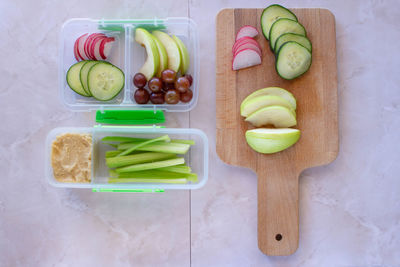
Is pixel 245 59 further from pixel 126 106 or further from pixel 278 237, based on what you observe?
pixel 278 237

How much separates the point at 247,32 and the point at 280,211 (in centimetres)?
69

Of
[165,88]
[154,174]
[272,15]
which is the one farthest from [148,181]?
[272,15]

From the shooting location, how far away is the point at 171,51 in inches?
53.9

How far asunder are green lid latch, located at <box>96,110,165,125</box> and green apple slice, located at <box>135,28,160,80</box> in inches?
5.5

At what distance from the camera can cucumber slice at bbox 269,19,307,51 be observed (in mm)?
1316

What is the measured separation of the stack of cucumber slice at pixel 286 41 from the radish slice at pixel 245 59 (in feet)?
0.24

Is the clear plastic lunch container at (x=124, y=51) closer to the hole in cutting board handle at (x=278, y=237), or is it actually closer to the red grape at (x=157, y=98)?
the red grape at (x=157, y=98)

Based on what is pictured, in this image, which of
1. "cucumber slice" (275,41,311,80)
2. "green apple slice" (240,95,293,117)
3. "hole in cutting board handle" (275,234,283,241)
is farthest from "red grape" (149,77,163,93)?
"hole in cutting board handle" (275,234,283,241)

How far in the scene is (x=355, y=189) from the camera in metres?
1.41

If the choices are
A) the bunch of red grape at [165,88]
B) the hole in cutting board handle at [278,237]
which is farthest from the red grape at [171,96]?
the hole in cutting board handle at [278,237]

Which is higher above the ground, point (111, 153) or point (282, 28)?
point (282, 28)

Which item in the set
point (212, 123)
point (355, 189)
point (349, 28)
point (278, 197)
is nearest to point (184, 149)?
point (212, 123)

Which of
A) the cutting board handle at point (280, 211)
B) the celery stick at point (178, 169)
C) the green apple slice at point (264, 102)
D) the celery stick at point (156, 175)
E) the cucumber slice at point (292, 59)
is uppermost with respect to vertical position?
the cucumber slice at point (292, 59)

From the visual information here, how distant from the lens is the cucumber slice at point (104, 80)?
1.35m
